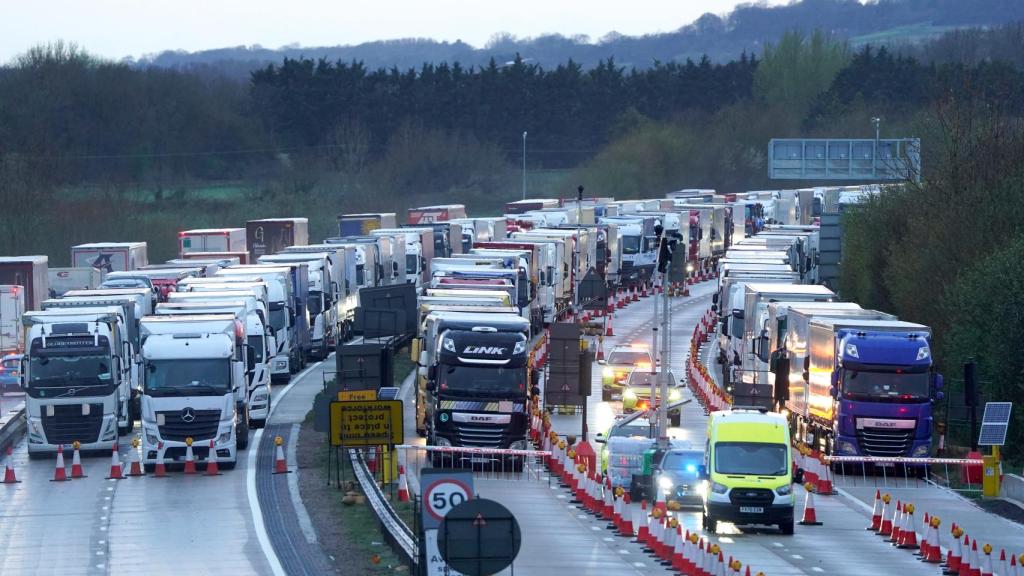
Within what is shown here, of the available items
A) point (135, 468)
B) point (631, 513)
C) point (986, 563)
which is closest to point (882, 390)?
point (631, 513)

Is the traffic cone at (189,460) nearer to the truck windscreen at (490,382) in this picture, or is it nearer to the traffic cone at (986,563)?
the truck windscreen at (490,382)

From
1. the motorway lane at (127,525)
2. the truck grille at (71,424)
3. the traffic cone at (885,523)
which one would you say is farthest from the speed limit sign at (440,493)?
the truck grille at (71,424)

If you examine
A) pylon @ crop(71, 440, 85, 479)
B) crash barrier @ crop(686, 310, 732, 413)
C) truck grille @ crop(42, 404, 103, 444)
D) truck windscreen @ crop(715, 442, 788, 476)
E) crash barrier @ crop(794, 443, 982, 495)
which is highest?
truck windscreen @ crop(715, 442, 788, 476)

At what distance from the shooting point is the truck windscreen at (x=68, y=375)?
41.3m

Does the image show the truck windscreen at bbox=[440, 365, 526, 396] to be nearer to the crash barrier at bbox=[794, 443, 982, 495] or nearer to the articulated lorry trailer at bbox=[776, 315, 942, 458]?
the crash barrier at bbox=[794, 443, 982, 495]

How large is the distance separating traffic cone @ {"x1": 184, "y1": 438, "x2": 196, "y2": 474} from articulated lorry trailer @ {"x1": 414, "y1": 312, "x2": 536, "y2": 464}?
5.21 metres

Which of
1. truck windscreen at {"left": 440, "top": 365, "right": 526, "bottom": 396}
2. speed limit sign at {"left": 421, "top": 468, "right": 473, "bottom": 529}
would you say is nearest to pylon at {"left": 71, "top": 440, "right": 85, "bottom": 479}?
truck windscreen at {"left": 440, "top": 365, "right": 526, "bottom": 396}

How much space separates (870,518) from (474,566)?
713 inches

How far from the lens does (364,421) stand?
3294 cm

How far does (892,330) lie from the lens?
40.8 metres

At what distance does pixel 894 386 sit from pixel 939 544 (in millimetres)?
10282

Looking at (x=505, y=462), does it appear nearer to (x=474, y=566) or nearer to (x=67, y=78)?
(x=474, y=566)

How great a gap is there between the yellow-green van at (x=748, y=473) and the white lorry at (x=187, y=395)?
11.6m

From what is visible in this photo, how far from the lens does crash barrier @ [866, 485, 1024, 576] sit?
27330 millimetres
